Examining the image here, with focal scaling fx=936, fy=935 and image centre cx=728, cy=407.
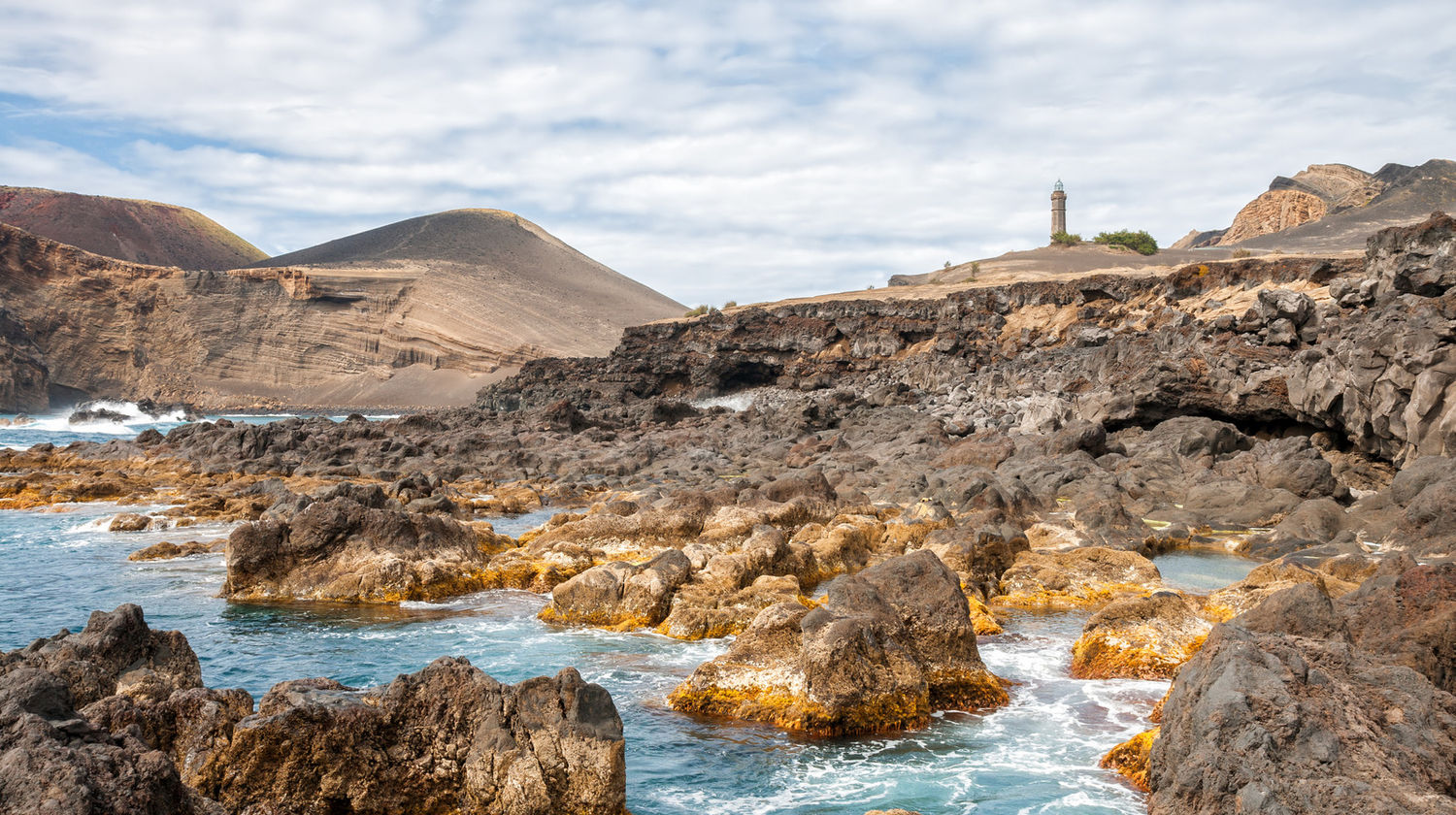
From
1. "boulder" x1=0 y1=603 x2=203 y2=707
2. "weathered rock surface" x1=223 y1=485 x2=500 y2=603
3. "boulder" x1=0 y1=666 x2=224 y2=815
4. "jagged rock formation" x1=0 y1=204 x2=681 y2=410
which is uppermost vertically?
"jagged rock formation" x1=0 y1=204 x2=681 y2=410

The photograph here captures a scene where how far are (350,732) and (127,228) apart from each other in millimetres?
173952

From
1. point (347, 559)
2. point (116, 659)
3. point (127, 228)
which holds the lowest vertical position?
point (347, 559)

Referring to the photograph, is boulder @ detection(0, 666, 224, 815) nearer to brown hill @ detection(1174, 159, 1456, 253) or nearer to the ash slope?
brown hill @ detection(1174, 159, 1456, 253)

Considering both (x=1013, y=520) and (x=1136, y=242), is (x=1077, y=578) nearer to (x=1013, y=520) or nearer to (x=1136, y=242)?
(x=1013, y=520)

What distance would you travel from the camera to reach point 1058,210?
10369 centimetres

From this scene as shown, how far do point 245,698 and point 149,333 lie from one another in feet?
342

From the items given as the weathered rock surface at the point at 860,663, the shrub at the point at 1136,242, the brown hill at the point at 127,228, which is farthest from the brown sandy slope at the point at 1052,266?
the brown hill at the point at 127,228

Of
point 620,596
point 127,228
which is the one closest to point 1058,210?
point 620,596

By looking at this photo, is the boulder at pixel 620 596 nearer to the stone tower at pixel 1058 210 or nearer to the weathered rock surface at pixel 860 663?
the weathered rock surface at pixel 860 663

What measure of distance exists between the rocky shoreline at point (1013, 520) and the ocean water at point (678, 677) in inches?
16.9

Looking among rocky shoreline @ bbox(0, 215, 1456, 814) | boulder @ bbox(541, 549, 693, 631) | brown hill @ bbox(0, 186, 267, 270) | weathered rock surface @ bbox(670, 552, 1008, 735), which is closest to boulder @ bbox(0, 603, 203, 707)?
rocky shoreline @ bbox(0, 215, 1456, 814)

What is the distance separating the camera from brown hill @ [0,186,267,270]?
136875mm

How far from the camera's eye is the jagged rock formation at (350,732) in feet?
19.7

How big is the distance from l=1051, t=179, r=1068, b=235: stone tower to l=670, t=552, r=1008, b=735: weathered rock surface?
100277 mm
